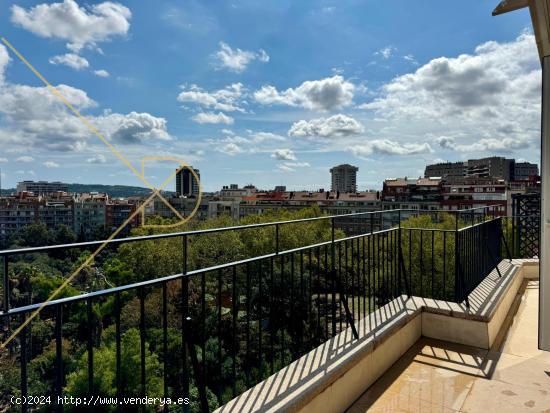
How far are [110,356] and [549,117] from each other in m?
20.1

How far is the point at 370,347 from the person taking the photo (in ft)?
9.13

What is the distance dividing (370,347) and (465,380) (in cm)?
82

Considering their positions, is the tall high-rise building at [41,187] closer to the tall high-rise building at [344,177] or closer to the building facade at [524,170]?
the tall high-rise building at [344,177]

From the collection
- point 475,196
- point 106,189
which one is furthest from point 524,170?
point 106,189

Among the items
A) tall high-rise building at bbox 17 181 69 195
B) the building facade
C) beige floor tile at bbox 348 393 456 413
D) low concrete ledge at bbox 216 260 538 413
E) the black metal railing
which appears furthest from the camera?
the building facade

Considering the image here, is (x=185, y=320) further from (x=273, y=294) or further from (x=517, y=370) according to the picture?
(x=517, y=370)

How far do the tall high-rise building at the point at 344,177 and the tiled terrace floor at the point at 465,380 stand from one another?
162957mm

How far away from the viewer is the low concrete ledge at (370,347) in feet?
6.81

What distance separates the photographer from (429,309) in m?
3.66

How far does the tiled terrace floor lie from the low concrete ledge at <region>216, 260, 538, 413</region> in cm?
11

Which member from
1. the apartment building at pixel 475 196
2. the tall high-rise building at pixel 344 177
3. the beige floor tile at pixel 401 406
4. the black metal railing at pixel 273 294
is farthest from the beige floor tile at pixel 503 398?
the tall high-rise building at pixel 344 177

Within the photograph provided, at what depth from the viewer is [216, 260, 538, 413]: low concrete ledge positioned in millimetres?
2074
